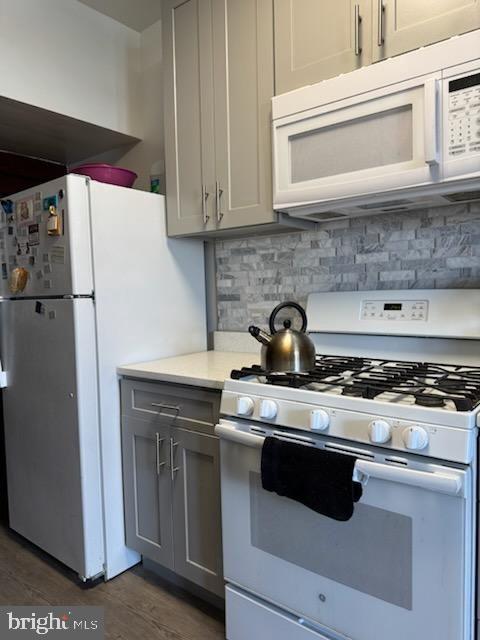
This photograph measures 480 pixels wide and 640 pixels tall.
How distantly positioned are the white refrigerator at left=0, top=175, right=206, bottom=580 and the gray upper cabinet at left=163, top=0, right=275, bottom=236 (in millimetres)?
239

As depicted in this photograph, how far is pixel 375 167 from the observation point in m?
1.47

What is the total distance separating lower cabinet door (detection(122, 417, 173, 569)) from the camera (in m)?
1.81

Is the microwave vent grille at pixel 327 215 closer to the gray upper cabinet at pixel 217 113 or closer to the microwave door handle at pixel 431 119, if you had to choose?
the gray upper cabinet at pixel 217 113

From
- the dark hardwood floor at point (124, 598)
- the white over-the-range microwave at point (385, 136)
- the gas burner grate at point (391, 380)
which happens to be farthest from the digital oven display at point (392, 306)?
the dark hardwood floor at point (124, 598)

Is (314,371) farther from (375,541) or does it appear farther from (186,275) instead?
(186,275)

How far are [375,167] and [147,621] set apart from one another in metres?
Result: 1.80

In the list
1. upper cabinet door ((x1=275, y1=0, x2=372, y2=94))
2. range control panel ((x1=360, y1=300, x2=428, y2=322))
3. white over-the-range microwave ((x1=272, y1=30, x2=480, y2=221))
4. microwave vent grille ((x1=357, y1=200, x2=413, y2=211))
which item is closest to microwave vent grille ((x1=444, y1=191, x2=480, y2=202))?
white over-the-range microwave ((x1=272, y1=30, x2=480, y2=221))

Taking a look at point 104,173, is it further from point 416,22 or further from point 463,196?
point 463,196

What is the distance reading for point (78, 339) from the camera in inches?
71.5

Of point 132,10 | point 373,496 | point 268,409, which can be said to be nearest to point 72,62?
point 132,10

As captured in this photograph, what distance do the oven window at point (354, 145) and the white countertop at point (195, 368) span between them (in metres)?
0.78

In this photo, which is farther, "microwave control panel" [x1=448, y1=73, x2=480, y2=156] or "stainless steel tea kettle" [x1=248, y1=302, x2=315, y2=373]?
"stainless steel tea kettle" [x1=248, y1=302, x2=315, y2=373]

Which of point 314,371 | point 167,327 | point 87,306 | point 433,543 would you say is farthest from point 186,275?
point 433,543

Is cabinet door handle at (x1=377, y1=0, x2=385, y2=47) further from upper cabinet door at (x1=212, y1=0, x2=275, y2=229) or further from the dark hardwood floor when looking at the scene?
the dark hardwood floor
